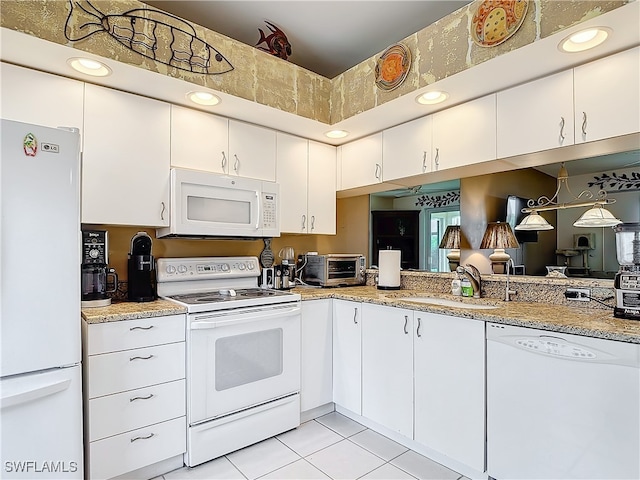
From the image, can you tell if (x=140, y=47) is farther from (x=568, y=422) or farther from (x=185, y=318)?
(x=568, y=422)

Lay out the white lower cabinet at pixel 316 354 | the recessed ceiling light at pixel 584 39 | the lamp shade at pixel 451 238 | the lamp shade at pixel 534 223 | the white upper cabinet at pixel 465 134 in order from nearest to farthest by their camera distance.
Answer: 1. the recessed ceiling light at pixel 584 39
2. the white upper cabinet at pixel 465 134
3. the lamp shade at pixel 534 223
4. the white lower cabinet at pixel 316 354
5. the lamp shade at pixel 451 238

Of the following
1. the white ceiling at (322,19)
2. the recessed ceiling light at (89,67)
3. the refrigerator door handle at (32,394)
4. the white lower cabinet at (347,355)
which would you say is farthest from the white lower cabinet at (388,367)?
the recessed ceiling light at (89,67)

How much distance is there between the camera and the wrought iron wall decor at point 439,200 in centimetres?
280

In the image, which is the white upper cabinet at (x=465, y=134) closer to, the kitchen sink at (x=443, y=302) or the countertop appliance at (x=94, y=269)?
the kitchen sink at (x=443, y=302)

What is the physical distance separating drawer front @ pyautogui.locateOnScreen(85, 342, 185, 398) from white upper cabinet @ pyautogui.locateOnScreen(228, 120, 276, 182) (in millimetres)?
1324

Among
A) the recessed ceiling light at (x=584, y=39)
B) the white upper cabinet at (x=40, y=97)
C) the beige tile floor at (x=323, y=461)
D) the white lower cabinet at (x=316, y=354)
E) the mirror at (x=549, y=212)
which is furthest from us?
the white lower cabinet at (x=316, y=354)

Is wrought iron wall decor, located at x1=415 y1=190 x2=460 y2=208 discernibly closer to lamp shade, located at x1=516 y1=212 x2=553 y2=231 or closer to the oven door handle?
lamp shade, located at x1=516 y1=212 x2=553 y2=231

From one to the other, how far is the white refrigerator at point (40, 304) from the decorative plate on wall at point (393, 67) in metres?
1.79

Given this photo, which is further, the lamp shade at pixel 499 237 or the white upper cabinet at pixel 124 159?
the lamp shade at pixel 499 237

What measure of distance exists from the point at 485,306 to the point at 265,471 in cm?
163

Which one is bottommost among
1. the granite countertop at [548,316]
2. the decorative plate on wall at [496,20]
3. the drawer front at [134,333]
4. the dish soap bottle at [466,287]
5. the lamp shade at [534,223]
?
the drawer front at [134,333]

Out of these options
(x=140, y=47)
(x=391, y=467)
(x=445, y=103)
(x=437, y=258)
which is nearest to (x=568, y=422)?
(x=391, y=467)

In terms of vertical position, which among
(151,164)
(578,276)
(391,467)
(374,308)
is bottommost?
(391,467)

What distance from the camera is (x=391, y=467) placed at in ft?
6.63
